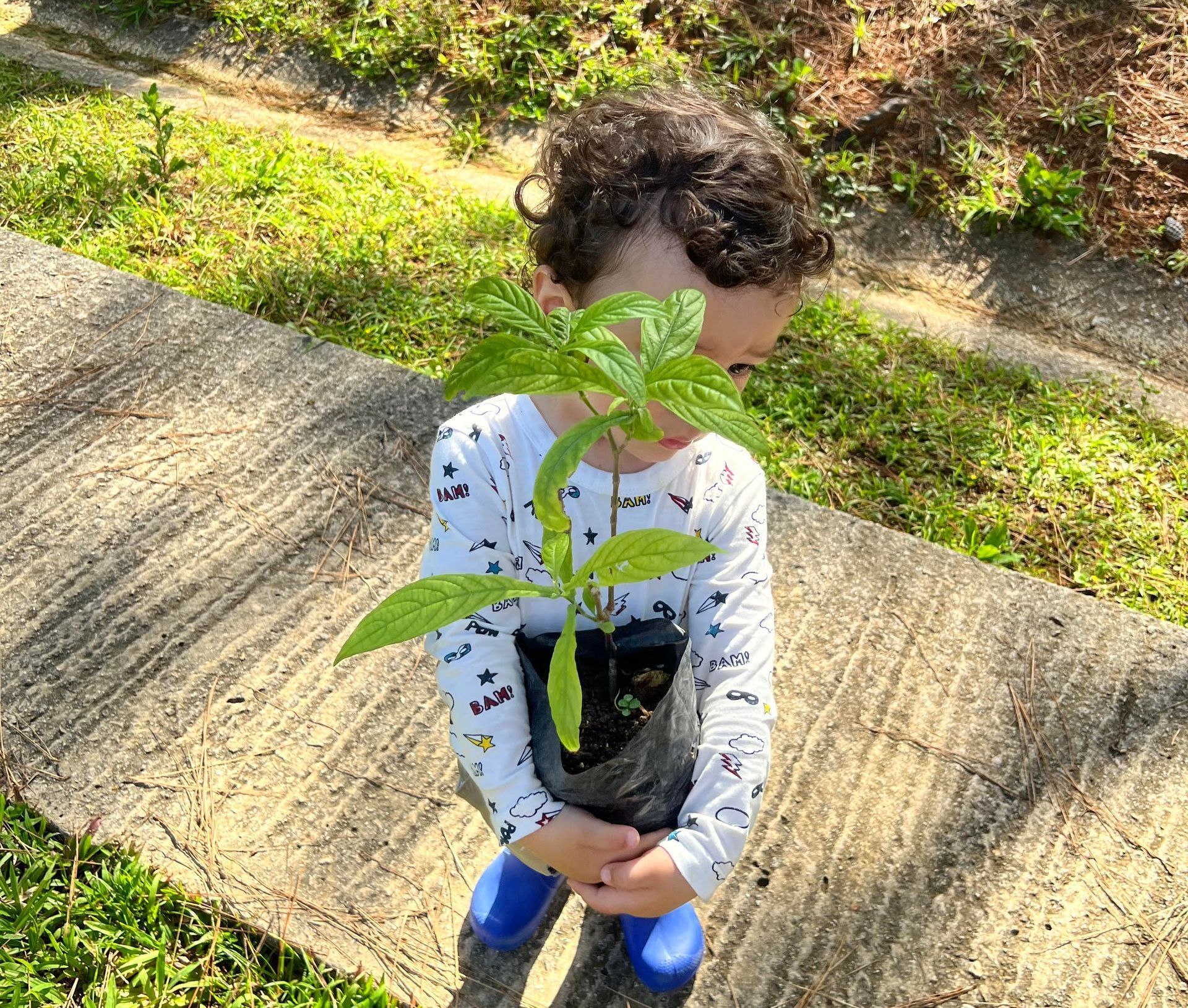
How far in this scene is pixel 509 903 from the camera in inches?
63.8

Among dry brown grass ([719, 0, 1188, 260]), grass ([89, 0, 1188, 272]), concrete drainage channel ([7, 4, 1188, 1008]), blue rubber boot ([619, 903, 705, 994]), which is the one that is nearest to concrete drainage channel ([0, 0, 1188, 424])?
grass ([89, 0, 1188, 272])

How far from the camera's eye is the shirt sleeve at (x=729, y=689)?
4.52 feet

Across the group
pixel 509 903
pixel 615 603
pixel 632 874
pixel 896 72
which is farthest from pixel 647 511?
pixel 896 72

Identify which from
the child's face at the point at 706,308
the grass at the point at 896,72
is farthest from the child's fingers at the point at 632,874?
the grass at the point at 896,72

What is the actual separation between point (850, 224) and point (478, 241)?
1.39 meters

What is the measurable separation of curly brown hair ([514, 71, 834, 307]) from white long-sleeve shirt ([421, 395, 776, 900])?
10.4 inches

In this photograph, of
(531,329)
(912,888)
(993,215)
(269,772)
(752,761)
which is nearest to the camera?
(531,329)

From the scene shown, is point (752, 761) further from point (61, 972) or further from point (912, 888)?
point (61, 972)

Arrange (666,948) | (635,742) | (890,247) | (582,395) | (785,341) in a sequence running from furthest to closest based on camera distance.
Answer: (890,247), (785,341), (666,948), (635,742), (582,395)

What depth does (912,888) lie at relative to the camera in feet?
5.65

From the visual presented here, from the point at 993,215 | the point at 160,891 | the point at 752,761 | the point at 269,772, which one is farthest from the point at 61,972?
the point at 993,215

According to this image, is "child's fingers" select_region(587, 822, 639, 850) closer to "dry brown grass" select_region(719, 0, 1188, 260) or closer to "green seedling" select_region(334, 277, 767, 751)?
"green seedling" select_region(334, 277, 767, 751)

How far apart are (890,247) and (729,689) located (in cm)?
264

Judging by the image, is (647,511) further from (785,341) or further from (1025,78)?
(1025,78)
